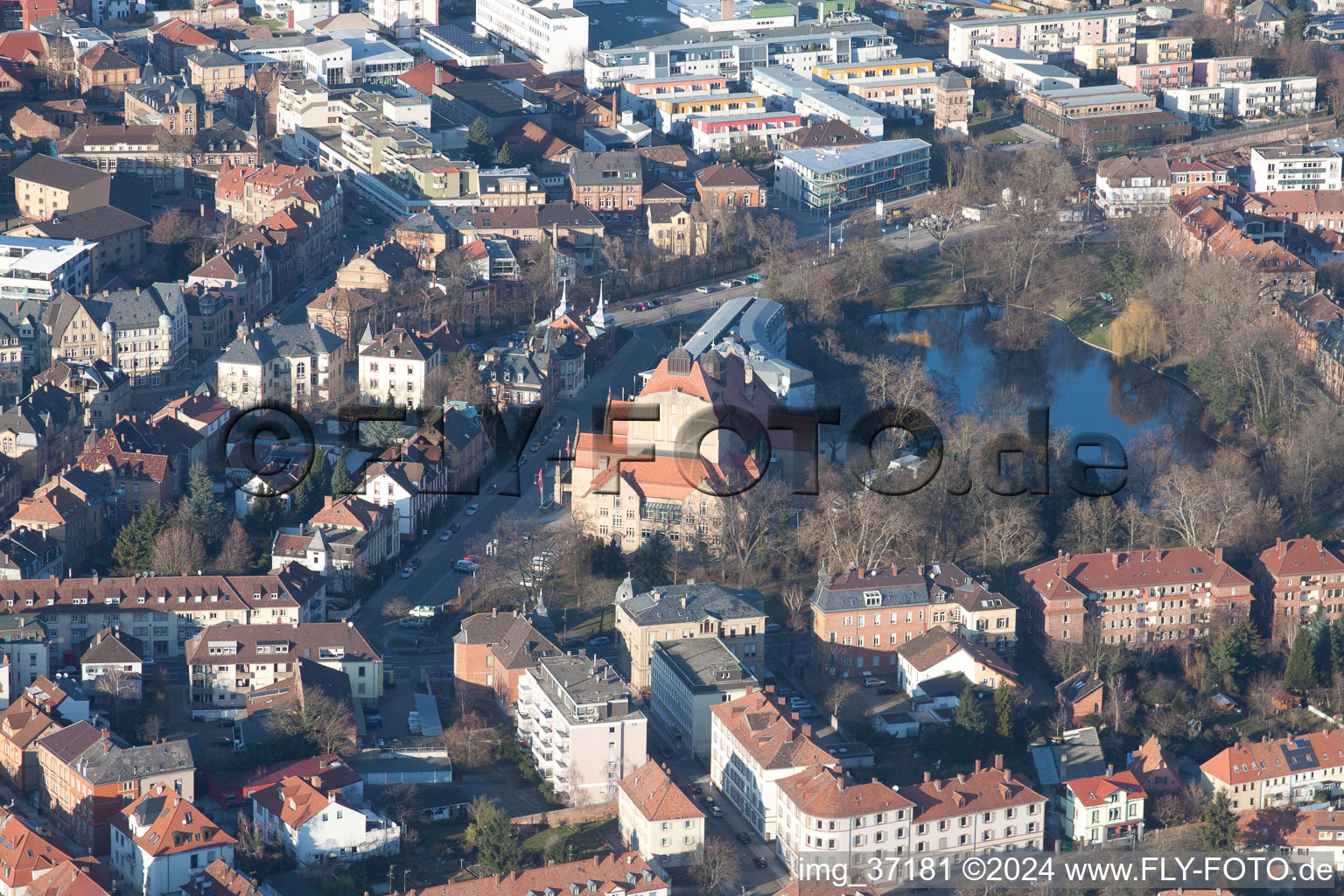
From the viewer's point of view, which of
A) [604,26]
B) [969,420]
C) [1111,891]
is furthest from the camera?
[604,26]

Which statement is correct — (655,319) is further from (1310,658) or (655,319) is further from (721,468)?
(1310,658)

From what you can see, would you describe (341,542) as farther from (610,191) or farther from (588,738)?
(610,191)

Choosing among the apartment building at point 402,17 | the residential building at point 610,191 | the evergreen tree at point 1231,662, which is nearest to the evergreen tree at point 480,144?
the residential building at point 610,191

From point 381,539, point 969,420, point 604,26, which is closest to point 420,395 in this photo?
point 381,539

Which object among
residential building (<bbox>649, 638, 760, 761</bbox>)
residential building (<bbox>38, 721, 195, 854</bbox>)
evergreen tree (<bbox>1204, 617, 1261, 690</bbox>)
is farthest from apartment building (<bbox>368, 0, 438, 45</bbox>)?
residential building (<bbox>38, 721, 195, 854</bbox>)

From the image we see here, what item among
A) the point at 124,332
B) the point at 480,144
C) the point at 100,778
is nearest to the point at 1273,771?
the point at 100,778

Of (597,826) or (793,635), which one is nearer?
(597,826)
